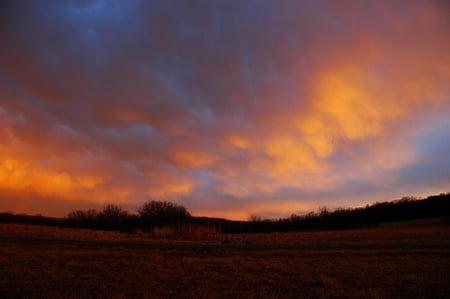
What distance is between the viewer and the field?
13.1m

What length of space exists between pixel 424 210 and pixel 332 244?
4121 centimetres

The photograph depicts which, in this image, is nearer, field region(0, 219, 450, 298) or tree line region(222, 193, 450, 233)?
field region(0, 219, 450, 298)

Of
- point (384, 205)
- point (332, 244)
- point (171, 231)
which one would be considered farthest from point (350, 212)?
point (332, 244)

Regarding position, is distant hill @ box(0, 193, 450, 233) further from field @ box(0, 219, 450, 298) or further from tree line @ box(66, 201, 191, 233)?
field @ box(0, 219, 450, 298)

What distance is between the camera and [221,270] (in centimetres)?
1662

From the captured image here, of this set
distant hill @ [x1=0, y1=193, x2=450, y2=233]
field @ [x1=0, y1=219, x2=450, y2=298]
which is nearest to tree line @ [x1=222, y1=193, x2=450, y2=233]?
distant hill @ [x1=0, y1=193, x2=450, y2=233]

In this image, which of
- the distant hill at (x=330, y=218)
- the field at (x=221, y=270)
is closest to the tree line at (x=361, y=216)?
the distant hill at (x=330, y=218)

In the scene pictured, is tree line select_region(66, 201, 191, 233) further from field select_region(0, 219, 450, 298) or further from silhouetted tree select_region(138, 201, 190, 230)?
Result: field select_region(0, 219, 450, 298)

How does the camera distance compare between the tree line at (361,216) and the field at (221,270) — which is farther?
the tree line at (361,216)

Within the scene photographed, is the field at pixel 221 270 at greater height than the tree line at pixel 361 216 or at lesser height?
lesser

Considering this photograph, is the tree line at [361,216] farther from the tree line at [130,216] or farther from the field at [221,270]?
the field at [221,270]

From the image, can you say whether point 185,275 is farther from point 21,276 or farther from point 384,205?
point 384,205

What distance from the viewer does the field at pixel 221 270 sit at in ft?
42.9

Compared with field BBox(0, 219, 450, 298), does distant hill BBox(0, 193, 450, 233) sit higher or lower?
higher
